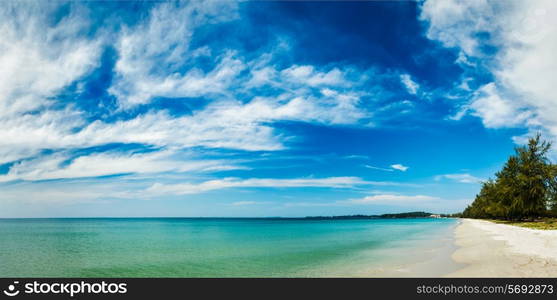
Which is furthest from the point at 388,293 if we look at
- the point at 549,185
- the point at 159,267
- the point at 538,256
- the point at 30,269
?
the point at 549,185

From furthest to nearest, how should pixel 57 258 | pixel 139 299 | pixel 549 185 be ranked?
pixel 549 185, pixel 57 258, pixel 139 299

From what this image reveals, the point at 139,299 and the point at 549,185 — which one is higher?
the point at 549,185

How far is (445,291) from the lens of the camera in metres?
11.9

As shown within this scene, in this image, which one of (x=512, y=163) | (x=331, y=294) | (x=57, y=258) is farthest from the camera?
(x=512, y=163)

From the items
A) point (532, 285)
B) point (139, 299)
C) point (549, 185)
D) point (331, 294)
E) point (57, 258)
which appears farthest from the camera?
point (549, 185)

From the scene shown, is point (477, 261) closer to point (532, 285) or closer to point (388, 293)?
point (532, 285)

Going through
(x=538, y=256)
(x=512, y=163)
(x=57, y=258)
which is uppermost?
(x=512, y=163)

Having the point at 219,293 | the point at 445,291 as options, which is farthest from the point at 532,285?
the point at 219,293

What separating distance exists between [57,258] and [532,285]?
3508cm

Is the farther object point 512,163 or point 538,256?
point 512,163

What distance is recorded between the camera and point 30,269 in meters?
23.9

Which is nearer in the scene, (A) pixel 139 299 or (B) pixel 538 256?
(A) pixel 139 299

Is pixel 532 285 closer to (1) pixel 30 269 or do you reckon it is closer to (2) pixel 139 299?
(2) pixel 139 299

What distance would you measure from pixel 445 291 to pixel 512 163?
233 ft
